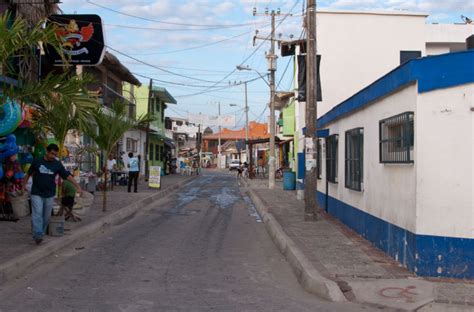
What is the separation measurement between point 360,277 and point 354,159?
16.6ft

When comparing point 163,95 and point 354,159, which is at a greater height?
point 163,95

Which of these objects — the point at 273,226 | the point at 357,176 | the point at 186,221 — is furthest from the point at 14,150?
the point at 357,176

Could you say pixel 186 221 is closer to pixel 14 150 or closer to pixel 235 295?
pixel 14 150

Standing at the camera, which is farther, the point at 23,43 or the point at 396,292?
the point at 23,43

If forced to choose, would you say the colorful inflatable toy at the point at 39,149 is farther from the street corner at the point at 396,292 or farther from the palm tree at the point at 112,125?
the street corner at the point at 396,292

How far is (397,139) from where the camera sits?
9055 mm

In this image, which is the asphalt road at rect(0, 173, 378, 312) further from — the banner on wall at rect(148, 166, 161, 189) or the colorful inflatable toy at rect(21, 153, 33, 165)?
the banner on wall at rect(148, 166, 161, 189)

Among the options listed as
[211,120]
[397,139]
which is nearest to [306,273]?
[397,139]

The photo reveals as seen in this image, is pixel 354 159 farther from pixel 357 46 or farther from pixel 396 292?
pixel 357 46

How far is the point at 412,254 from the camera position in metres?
8.32

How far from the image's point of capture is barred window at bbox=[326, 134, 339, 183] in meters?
15.6

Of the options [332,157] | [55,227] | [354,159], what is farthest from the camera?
[332,157]

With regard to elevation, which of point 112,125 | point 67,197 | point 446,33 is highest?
point 446,33

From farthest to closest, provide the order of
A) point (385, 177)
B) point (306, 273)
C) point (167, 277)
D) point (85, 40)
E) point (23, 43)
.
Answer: point (85, 40) < point (385, 177) < point (167, 277) < point (23, 43) < point (306, 273)
